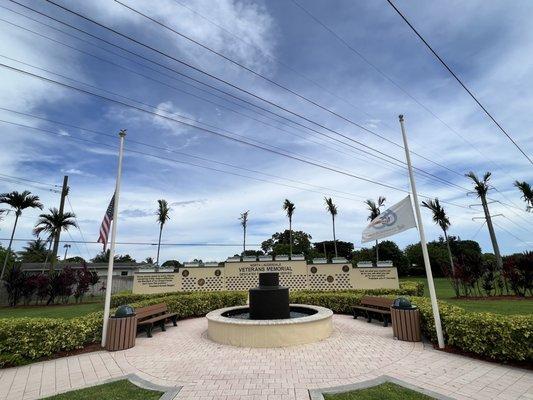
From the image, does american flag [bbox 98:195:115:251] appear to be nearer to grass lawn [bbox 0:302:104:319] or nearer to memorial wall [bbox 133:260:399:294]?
grass lawn [bbox 0:302:104:319]

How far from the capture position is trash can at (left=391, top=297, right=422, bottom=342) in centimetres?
859

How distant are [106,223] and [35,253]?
71.7 m

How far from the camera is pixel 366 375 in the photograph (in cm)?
599

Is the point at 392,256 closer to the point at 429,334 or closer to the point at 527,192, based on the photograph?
the point at 527,192

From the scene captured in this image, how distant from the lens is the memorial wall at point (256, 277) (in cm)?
1714

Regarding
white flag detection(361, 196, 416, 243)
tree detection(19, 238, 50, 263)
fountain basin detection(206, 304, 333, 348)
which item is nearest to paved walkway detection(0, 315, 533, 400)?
fountain basin detection(206, 304, 333, 348)

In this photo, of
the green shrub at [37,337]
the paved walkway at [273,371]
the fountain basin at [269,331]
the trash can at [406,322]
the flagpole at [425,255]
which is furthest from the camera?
the trash can at [406,322]

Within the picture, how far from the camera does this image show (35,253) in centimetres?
6419

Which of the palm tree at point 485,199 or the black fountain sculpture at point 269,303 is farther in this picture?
the palm tree at point 485,199

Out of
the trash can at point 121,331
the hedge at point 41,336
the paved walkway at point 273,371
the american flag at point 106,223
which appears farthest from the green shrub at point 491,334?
the american flag at point 106,223

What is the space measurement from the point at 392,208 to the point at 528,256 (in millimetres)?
12410

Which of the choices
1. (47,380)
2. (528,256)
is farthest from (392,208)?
(528,256)

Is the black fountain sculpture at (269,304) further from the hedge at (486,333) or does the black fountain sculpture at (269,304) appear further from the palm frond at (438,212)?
the palm frond at (438,212)

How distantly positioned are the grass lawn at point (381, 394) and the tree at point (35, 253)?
241 feet
